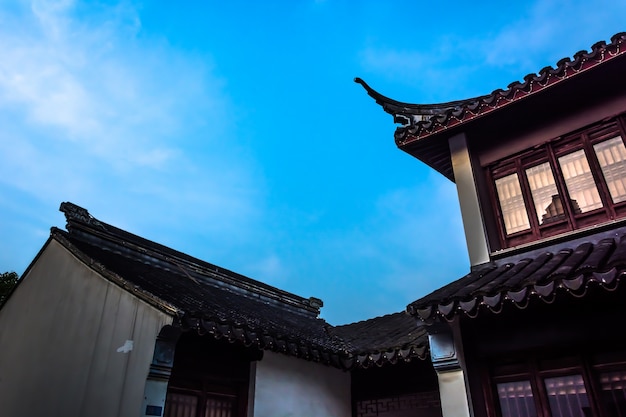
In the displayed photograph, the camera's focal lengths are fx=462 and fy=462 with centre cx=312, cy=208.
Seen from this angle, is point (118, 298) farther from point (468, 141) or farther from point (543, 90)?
point (543, 90)

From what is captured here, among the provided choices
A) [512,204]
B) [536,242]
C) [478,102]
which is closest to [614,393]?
[536,242]

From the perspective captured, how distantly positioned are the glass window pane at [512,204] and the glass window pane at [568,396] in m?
2.19

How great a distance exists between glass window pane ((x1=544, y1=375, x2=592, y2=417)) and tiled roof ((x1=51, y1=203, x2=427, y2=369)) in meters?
1.65

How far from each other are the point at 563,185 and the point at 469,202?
4.18 feet

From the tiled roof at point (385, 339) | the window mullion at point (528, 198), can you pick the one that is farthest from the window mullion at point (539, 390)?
the window mullion at point (528, 198)

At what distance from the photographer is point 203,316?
18.7ft

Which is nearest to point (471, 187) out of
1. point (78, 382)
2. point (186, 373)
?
point (186, 373)

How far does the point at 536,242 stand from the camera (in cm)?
616

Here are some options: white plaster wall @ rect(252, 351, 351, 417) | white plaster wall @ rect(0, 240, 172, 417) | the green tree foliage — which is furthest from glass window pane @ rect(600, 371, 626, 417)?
the green tree foliage

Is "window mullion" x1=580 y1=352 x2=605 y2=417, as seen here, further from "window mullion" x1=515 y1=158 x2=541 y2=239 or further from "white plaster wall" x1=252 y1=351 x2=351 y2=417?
"white plaster wall" x1=252 y1=351 x2=351 y2=417

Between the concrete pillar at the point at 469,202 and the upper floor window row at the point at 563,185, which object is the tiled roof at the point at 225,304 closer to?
the concrete pillar at the point at 469,202

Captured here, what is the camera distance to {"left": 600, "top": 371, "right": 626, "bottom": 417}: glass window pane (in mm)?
4688

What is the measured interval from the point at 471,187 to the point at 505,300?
2.67 metres

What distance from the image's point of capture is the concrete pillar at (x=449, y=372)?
5.34 m
